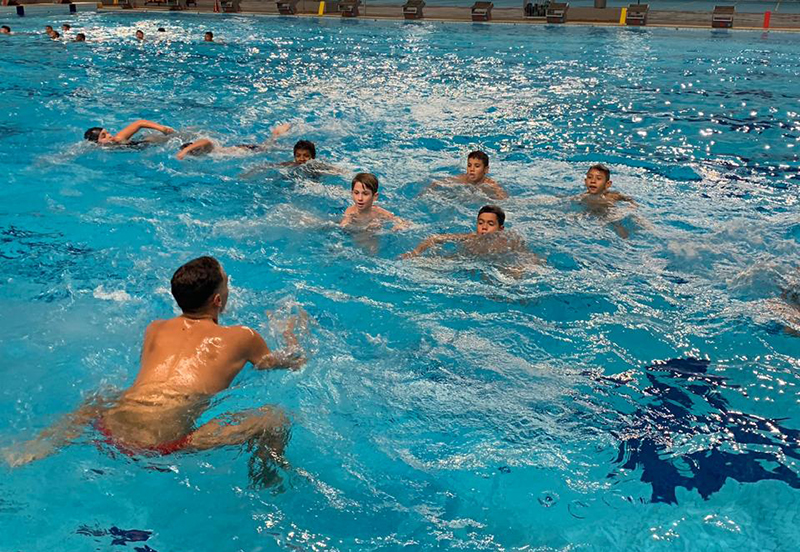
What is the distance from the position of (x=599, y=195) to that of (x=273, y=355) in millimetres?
5184

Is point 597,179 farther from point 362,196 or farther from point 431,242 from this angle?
point 362,196

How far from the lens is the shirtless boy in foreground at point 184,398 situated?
3736mm

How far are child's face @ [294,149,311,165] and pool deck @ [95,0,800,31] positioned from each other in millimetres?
19264

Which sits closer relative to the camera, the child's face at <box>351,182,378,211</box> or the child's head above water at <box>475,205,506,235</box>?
the child's head above water at <box>475,205,506,235</box>

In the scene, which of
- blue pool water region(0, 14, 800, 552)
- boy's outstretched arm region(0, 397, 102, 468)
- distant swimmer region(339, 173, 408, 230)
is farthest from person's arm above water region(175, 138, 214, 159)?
boy's outstretched arm region(0, 397, 102, 468)

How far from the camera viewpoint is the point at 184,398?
379 cm

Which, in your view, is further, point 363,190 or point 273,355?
point 363,190

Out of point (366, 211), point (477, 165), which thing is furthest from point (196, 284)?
point (477, 165)

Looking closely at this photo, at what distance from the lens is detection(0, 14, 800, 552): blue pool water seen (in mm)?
3840

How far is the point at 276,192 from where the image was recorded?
28.7 ft

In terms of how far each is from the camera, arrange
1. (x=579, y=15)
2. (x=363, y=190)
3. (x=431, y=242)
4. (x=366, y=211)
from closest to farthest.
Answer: (x=431, y=242)
(x=363, y=190)
(x=366, y=211)
(x=579, y=15)

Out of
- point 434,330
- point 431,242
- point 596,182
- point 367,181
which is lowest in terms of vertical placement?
point 434,330

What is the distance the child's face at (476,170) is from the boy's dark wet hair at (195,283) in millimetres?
5204

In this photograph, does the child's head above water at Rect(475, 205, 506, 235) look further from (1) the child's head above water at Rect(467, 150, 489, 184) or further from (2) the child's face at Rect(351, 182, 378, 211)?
(1) the child's head above water at Rect(467, 150, 489, 184)
